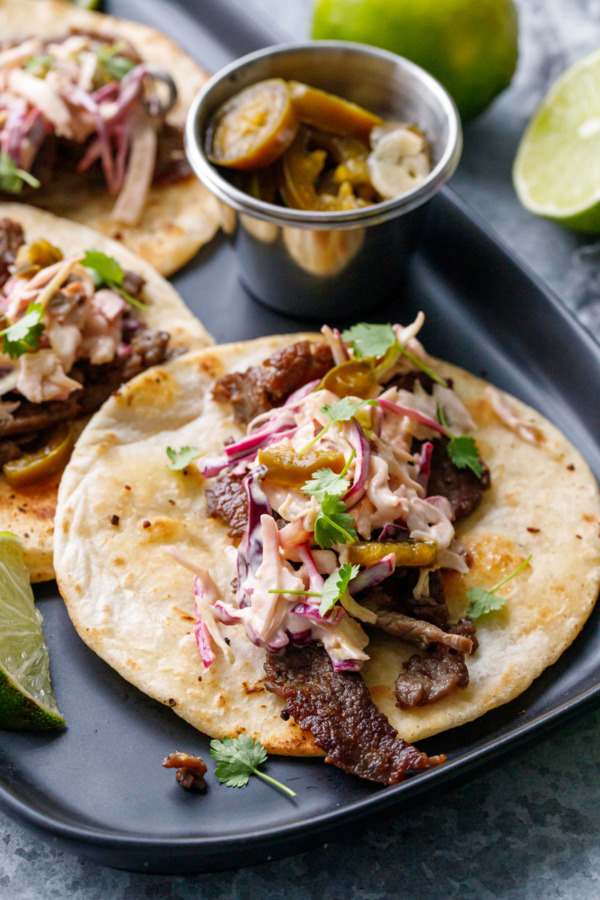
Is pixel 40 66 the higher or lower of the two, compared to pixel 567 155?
lower

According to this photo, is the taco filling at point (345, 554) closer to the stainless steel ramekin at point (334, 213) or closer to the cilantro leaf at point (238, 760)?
the cilantro leaf at point (238, 760)

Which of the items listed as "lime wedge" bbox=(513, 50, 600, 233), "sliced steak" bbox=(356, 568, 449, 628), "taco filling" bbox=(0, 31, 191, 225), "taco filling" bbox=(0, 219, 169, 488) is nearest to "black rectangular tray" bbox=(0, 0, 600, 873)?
"sliced steak" bbox=(356, 568, 449, 628)

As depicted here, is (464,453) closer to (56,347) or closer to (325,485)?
(325,485)

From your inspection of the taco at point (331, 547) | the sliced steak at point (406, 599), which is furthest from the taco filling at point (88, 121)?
the sliced steak at point (406, 599)

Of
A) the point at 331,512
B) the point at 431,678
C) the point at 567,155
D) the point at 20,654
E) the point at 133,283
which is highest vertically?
the point at 567,155

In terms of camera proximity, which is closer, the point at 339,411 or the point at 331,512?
the point at 331,512

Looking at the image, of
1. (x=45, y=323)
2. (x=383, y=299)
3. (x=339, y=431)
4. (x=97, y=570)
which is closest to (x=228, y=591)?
(x=97, y=570)

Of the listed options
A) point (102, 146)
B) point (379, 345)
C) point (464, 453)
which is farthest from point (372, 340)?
point (102, 146)

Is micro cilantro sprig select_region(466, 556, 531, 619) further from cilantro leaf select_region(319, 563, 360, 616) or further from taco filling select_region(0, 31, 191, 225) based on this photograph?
taco filling select_region(0, 31, 191, 225)
